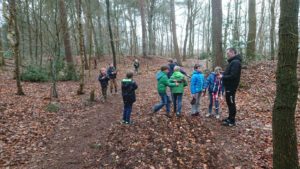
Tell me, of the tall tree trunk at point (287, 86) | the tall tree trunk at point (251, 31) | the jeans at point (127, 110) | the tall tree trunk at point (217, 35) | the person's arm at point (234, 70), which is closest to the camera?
the tall tree trunk at point (287, 86)

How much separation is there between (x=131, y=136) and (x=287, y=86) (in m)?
4.34

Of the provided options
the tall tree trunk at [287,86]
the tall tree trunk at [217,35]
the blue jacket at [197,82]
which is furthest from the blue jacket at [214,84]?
the tall tree trunk at [217,35]

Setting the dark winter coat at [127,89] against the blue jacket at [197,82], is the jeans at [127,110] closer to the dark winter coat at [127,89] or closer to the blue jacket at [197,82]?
the dark winter coat at [127,89]

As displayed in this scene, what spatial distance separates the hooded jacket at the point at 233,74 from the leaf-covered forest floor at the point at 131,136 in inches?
50.9

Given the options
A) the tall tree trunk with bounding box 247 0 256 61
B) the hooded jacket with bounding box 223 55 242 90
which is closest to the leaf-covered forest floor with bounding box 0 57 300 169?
the hooded jacket with bounding box 223 55 242 90

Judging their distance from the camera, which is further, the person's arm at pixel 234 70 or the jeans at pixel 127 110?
the jeans at pixel 127 110

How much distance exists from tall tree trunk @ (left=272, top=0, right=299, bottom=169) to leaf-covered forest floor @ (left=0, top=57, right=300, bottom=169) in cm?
142

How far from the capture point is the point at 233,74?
7.01 m

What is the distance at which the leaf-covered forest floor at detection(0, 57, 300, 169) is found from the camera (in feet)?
18.6

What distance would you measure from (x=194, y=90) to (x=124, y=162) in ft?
11.9

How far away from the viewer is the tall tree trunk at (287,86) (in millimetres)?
3750

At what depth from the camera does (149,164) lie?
542 centimetres

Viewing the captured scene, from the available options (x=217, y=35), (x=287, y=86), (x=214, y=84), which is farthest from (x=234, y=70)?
(x=217, y=35)

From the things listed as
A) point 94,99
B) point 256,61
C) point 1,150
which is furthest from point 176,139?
point 256,61
